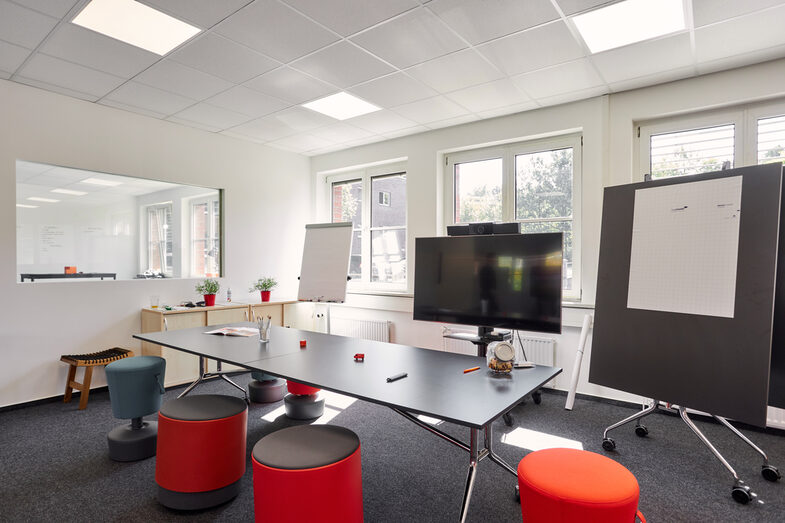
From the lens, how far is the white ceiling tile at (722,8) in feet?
8.23

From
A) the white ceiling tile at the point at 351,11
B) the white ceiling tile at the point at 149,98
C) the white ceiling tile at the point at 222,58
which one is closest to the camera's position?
the white ceiling tile at the point at 351,11

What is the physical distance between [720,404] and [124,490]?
3.19 meters

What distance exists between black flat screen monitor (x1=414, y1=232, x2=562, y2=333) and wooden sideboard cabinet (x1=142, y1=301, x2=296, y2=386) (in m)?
2.46

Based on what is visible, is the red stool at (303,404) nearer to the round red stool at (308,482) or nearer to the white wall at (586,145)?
the round red stool at (308,482)

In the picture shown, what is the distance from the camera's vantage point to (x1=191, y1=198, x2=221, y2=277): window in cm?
501

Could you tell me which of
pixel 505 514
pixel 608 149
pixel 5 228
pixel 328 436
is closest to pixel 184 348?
pixel 328 436

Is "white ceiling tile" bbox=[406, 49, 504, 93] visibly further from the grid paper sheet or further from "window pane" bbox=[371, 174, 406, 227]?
"window pane" bbox=[371, 174, 406, 227]

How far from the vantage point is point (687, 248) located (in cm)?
230

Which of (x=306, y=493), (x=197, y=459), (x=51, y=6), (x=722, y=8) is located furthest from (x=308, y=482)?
(x=722, y=8)

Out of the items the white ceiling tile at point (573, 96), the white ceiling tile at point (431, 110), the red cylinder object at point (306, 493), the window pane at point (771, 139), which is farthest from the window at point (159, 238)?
the window pane at point (771, 139)

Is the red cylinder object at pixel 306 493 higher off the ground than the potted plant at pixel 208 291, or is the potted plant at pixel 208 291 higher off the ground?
the potted plant at pixel 208 291

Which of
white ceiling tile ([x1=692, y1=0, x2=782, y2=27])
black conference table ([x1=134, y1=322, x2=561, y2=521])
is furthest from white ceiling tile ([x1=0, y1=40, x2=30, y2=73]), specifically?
white ceiling tile ([x1=692, y1=0, x2=782, y2=27])

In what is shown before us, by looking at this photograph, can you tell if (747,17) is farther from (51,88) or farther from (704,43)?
(51,88)

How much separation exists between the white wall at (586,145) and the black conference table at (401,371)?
2.06 meters
